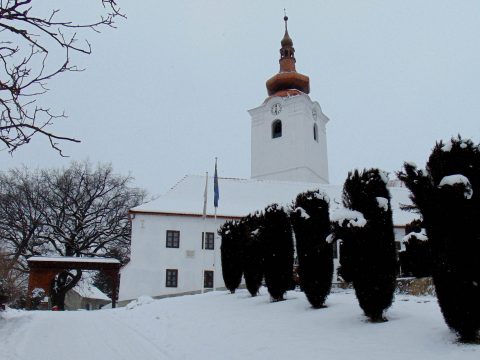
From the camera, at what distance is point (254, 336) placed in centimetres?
956

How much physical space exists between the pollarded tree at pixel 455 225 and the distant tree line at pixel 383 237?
0.01 metres

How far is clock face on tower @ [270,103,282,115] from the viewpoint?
47.9 m

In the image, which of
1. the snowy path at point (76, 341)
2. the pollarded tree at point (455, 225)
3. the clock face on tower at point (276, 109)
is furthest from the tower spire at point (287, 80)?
the pollarded tree at point (455, 225)

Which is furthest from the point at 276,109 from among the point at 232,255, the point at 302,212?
the point at 302,212

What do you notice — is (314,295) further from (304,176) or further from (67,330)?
(304,176)

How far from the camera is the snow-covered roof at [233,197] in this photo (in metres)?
31.8

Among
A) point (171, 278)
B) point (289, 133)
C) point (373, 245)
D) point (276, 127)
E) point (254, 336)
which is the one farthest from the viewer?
point (276, 127)

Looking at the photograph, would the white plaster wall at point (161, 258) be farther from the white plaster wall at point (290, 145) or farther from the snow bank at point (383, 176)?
the snow bank at point (383, 176)

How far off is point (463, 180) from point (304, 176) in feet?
121

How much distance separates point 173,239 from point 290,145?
18616 mm

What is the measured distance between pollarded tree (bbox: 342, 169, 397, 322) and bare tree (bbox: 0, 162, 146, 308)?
Answer: 101 ft

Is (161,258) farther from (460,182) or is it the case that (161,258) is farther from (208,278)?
(460,182)

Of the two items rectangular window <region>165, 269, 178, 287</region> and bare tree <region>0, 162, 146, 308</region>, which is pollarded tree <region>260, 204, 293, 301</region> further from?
bare tree <region>0, 162, 146, 308</region>

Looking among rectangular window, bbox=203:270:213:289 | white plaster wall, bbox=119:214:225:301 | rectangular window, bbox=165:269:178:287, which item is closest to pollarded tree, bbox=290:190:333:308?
white plaster wall, bbox=119:214:225:301
